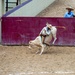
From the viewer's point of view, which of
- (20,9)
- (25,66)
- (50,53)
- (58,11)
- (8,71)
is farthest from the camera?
(58,11)

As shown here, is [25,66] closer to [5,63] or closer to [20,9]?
[5,63]

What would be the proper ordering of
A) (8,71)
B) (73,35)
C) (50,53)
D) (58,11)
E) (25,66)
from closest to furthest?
1. (8,71)
2. (25,66)
3. (50,53)
4. (73,35)
5. (58,11)

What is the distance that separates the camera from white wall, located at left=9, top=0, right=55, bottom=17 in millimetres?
18663

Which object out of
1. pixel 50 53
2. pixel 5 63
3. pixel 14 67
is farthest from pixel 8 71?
pixel 50 53

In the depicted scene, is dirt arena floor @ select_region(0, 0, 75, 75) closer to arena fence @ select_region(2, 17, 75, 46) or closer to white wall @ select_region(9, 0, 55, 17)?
arena fence @ select_region(2, 17, 75, 46)

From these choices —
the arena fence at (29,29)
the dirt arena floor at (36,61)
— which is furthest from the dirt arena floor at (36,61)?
the arena fence at (29,29)

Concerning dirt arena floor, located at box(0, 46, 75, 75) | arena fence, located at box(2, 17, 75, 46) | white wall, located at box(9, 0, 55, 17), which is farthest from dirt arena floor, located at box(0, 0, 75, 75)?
white wall, located at box(9, 0, 55, 17)

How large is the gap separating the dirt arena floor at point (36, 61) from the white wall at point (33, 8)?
3191mm

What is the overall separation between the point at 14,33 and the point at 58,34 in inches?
72.8

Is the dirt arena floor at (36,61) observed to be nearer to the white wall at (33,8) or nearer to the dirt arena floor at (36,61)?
the dirt arena floor at (36,61)

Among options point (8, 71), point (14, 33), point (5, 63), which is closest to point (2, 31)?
point (14, 33)

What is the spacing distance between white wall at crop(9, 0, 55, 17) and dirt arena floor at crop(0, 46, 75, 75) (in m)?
3.19

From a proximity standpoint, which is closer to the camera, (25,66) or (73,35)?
(25,66)

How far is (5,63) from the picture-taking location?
38.8ft
